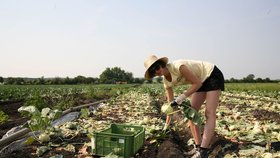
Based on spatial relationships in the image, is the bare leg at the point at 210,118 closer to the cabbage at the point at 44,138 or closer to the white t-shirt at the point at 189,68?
the white t-shirt at the point at 189,68

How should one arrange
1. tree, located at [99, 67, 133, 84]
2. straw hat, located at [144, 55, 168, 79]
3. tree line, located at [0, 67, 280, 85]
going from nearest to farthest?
1. straw hat, located at [144, 55, 168, 79]
2. tree line, located at [0, 67, 280, 85]
3. tree, located at [99, 67, 133, 84]

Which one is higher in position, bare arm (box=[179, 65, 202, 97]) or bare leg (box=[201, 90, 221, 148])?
bare arm (box=[179, 65, 202, 97])

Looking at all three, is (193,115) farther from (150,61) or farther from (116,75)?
(116,75)

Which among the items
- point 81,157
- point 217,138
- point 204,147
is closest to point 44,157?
point 81,157

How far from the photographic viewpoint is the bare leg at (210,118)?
175 inches

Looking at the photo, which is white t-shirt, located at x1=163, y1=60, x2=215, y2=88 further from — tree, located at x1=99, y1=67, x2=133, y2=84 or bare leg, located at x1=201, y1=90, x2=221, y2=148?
tree, located at x1=99, y1=67, x2=133, y2=84

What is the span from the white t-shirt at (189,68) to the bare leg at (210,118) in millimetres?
258

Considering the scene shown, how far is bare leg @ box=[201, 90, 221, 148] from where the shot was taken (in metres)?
4.45

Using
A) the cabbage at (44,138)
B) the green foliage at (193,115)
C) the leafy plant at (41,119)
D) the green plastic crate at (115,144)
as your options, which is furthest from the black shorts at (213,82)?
the cabbage at (44,138)

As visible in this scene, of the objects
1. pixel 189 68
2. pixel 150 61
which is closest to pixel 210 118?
pixel 189 68

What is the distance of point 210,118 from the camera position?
449 cm

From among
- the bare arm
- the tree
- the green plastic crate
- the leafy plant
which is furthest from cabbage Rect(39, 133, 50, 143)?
the tree

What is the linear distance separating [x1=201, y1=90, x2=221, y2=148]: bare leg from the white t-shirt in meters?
0.26

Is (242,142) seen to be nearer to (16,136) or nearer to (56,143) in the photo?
(56,143)
